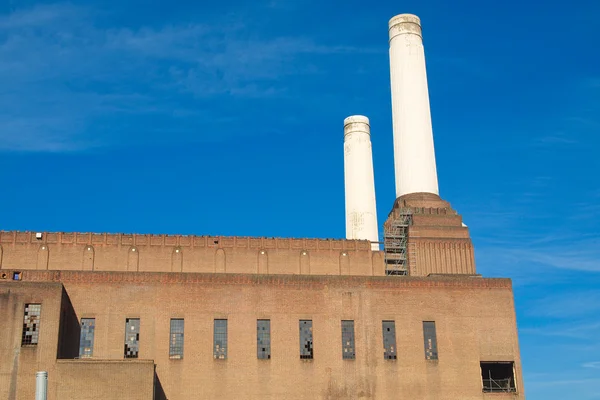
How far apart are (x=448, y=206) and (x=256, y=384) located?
16790 mm

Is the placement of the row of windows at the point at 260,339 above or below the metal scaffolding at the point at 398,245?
below

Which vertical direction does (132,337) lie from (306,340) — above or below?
above

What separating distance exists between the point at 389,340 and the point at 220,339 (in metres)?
8.69

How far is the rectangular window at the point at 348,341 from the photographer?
138ft

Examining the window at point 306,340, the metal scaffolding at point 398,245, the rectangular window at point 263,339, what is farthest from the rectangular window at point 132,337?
the metal scaffolding at point 398,245

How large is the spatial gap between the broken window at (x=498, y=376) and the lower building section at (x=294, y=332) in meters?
0.07

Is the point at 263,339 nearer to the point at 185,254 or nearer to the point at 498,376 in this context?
the point at 185,254

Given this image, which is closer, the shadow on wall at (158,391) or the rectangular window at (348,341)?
the shadow on wall at (158,391)

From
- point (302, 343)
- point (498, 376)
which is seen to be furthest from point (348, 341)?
point (498, 376)

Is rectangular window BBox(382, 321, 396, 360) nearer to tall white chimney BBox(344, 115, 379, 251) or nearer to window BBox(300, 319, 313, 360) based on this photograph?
window BBox(300, 319, 313, 360)

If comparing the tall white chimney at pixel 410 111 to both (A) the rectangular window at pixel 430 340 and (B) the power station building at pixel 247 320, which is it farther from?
(A) the rectangular window at pixel 430 340

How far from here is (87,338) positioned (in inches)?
1598

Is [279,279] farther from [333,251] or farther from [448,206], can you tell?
[448,206]

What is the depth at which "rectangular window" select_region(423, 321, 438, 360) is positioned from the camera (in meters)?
42.9
